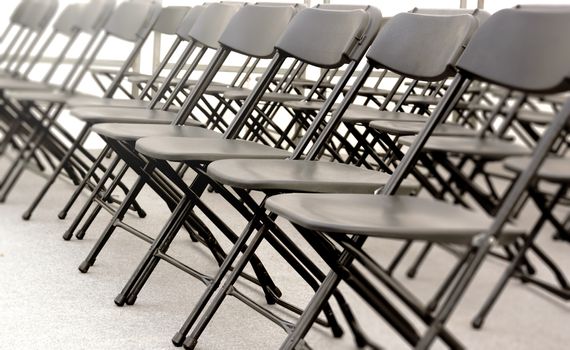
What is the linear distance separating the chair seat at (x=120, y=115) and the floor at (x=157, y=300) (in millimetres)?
578

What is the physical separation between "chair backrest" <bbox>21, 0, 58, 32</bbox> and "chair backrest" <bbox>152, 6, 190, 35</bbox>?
104 cm

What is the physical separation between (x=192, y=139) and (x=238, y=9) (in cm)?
84

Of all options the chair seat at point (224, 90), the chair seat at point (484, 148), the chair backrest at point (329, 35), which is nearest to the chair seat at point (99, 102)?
the chair seat at point (224, 90)

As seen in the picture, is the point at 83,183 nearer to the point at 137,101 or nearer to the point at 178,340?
the point at 137,101

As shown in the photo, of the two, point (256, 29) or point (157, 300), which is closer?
point (157, 300)

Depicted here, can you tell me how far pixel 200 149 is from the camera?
2787 millimetres

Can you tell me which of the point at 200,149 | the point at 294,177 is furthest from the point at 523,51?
the point at 200,149

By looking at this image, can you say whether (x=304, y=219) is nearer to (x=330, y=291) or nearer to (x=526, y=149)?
(x=330, y=291)

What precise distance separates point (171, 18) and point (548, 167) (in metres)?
3.23

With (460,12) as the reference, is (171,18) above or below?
below

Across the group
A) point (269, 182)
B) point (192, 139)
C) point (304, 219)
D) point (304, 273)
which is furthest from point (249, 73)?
point (304, 219)

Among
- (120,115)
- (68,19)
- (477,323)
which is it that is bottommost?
(68,19)

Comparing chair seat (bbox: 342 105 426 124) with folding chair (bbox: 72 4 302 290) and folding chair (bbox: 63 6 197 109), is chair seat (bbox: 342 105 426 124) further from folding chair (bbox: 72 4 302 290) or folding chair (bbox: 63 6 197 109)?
folding chair (bbox: 63 6 197 109)

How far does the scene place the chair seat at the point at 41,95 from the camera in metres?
4.30
